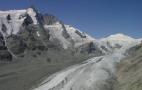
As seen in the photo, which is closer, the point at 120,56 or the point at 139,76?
the point at 139,76

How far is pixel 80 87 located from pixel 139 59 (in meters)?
11.1

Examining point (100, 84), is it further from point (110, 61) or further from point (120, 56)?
point (120, 56)

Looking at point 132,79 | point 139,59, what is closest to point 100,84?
point 132,79

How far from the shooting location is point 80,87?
163 feet

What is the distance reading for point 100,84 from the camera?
4944 centimetres

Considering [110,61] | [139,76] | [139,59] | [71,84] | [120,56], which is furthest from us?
[120,56]

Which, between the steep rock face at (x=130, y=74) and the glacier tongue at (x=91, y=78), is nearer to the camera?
the steep rock face at (x=130, y=74)

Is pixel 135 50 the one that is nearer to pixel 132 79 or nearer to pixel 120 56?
pixel 120 56

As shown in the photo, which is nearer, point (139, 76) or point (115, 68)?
point (139, 76)

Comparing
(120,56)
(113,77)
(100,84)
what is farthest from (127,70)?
(120,56)

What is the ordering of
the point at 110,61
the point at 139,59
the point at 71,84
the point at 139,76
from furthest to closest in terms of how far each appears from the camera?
the point at 110,61
the point at 139,59
the point at 71,84
the point at 139,76

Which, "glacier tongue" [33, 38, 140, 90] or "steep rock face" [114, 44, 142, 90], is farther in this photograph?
"glacier tongue" [33, 38, 140, 90]

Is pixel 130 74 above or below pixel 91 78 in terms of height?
below

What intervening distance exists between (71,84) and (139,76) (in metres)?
10.1
